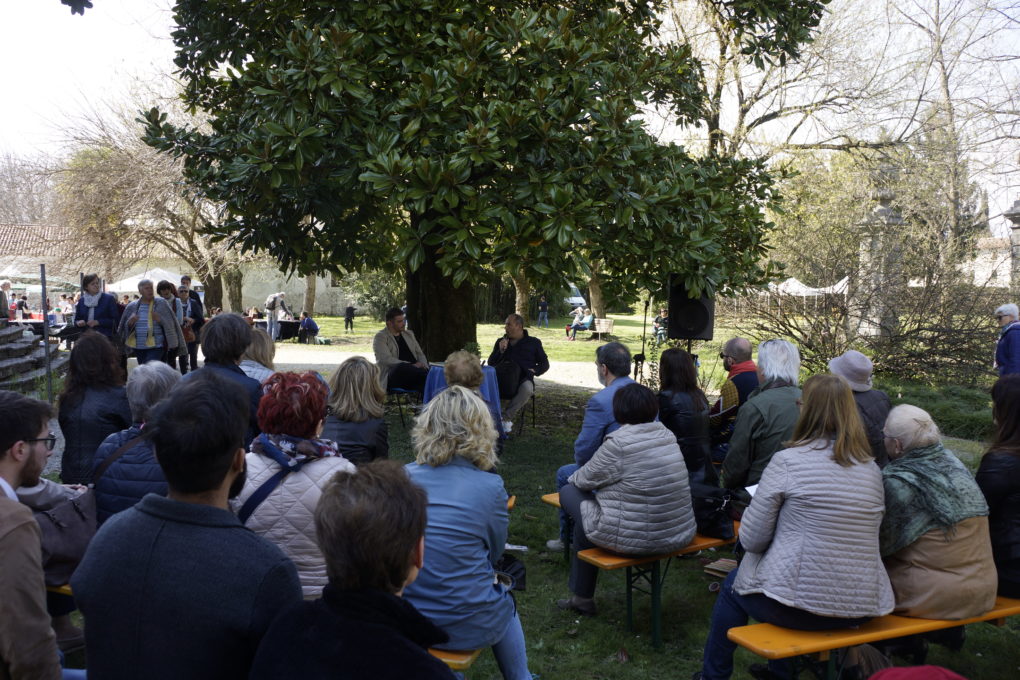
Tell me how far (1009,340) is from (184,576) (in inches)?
377

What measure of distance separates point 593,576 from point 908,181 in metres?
16.2

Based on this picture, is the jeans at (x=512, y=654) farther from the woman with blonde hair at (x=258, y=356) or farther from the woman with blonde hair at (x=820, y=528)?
the woman with blonde hair at (x=258, y=356)

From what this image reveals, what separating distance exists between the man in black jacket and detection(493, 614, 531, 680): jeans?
5.93 meters

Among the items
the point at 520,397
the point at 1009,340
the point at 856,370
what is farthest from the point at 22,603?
the point at 1009,340

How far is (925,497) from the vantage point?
3.46 m

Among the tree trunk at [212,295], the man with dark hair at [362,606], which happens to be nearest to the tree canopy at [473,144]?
the man with dark hair at [362,606]

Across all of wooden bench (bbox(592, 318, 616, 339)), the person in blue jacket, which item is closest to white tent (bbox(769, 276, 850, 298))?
the person in blue jacket

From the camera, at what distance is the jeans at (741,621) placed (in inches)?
133

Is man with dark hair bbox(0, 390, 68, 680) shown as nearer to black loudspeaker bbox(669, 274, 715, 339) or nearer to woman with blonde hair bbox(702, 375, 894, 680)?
woman with blonde hair bbox(702, 375, 894, 680)

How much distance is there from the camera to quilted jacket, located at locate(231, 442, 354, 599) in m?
2.83

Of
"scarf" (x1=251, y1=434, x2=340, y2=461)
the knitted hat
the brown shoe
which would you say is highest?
the knitted hat

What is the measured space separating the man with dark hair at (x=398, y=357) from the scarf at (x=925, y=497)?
21.3 feet

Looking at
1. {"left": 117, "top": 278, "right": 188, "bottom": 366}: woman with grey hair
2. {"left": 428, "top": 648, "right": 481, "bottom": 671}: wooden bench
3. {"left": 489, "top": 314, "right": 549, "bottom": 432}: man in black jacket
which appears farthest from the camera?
{"left": 117, "top": 278, "right": 188, "bottom": 366}: woman with grey hair

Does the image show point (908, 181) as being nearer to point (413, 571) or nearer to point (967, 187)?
point (967, 187)
